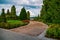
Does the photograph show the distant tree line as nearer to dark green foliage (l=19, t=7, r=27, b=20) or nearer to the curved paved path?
dark green foliage (l=19, t=7, r=27, b=20)

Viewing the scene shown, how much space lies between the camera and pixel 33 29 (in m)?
13.1

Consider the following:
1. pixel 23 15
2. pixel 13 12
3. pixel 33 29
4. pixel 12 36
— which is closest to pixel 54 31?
pixel 33 29

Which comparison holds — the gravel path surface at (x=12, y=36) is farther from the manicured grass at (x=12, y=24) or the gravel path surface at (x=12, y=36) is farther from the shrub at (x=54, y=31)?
the shrub at (x=54, y=31)

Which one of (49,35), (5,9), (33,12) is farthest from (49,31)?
(5,9)

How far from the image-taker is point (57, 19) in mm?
13312

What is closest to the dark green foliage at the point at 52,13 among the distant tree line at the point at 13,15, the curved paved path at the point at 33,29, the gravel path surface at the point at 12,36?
the curved paved path at the point at 33,29

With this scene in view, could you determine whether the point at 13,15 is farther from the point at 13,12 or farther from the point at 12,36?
the point at 12,36

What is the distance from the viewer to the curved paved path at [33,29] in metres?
13.2

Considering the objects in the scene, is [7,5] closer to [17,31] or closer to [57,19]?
[17,31]

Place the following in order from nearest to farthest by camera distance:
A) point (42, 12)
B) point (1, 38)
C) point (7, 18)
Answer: point (1, 38), point (7, 18), point (42, 12)

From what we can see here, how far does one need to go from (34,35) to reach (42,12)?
180 cm

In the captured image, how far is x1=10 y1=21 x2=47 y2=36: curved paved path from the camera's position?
43.1ft

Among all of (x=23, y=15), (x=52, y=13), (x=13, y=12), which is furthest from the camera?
(x=52, y=13)

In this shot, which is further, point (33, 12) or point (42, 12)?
point (42, 12)
